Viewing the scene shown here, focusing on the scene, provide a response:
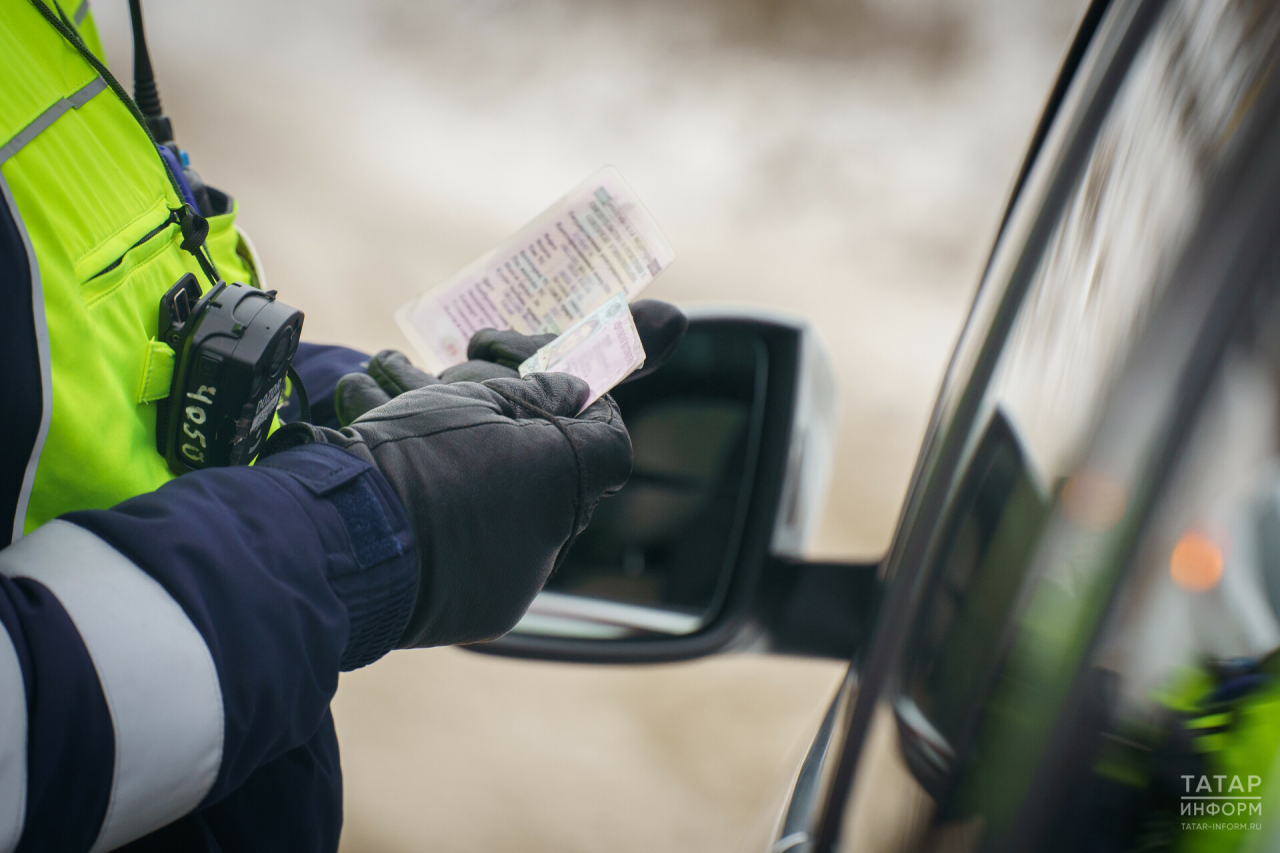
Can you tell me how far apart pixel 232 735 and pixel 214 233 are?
18.1 inches

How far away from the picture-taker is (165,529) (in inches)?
14.4

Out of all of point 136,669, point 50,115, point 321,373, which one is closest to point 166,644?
point 136,669

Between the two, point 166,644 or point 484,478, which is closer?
point 166,644

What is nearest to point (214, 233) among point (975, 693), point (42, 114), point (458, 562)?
point (42, 114)

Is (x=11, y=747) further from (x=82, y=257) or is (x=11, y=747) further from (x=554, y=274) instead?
(x=554, y=274)

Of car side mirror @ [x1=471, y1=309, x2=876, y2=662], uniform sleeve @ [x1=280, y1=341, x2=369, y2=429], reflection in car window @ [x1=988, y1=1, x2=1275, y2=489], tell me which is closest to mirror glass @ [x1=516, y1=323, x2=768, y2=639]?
car side mirror @ [x1=471, y1=309, x2=876, y2=662]

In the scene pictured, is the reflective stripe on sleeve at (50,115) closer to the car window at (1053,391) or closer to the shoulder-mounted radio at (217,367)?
the shoulder-mounted radio at (217,367)

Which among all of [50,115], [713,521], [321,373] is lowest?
[713,521]

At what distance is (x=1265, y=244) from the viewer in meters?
0.26

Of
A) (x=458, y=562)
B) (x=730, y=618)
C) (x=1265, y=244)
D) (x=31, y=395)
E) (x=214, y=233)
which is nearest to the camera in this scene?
(x=1265, y=244)

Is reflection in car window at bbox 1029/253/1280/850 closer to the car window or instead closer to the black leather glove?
the car window

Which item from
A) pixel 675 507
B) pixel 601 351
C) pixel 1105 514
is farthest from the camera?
pixel 675 507

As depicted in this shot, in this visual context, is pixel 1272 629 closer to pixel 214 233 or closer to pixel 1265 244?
pixel 1265 244

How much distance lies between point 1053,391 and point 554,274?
0.50 metres
